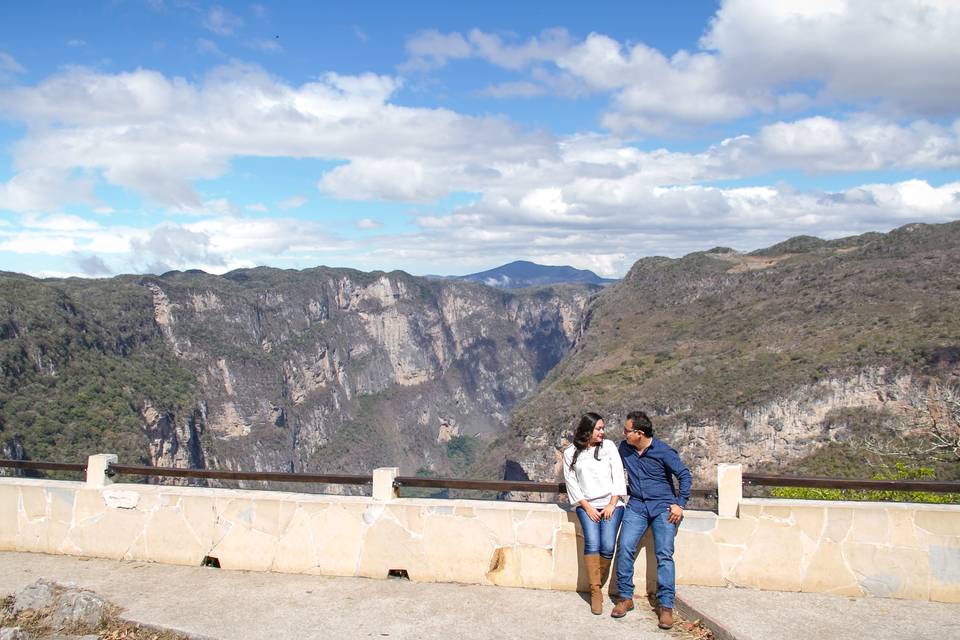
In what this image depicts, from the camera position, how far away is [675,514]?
24.2 feet

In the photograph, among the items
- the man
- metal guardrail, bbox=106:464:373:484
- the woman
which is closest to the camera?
the man

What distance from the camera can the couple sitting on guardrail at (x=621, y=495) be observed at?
24.3ft

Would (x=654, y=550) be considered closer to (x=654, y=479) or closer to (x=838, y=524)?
(x=654, y=479)

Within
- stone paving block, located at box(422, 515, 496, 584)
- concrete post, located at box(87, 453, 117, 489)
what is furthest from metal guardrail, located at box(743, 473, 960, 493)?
concrete post, located at box(87, 453, 117, 489)

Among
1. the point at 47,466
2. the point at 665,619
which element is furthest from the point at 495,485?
the point at 47,466

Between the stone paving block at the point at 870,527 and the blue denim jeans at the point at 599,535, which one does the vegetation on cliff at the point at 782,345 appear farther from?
the blue denim jeans at the point at 599,535

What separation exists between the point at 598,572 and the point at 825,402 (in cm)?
6244

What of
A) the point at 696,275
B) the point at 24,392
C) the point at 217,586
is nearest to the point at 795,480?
the point at 217,586

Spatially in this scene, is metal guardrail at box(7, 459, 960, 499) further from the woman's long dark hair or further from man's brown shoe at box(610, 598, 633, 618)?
man's brown shoe at box(610, 598, 633, 618)

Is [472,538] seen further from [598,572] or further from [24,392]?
[24,392]

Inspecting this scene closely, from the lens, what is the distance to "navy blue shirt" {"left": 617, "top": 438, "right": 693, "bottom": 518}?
24.5 feet

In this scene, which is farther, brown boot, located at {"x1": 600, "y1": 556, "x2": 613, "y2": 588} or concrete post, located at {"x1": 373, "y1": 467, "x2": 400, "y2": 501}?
concrete post, located at {"x1": 373, "y1": 467, "x2": 400, "y2": 501}

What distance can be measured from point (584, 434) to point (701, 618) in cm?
197

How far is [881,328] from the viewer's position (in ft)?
214
